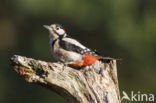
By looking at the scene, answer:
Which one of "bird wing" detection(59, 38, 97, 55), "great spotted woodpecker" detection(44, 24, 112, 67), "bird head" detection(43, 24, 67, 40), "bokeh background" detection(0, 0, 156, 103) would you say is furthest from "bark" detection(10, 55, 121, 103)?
"bokeh background" detection(0, 0, 156, 103)

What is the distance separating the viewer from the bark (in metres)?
7.85

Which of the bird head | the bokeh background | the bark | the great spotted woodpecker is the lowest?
the bark

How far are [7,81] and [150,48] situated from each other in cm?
390

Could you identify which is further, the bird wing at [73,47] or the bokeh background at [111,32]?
the bokeh background at [111,32]

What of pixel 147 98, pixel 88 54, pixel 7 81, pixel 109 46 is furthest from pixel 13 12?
pixel 88 54

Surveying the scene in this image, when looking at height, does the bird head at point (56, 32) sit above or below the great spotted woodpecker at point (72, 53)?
above

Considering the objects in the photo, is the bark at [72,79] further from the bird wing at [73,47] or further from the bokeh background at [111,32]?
the bokeh background at [111,32]

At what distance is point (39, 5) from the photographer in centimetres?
1691

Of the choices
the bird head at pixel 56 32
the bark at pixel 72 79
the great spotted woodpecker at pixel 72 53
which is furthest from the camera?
the bird head at pixel 56 32

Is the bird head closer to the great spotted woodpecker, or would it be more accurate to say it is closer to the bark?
the great spotted woodpecker

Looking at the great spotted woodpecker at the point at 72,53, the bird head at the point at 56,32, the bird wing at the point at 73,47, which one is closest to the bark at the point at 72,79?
the great spotted woodpecker at the point at 72,53

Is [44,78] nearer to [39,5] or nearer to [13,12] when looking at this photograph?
[39,5]

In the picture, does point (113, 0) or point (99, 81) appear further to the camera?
point (113, 0)

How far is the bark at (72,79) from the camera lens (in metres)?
7.85
